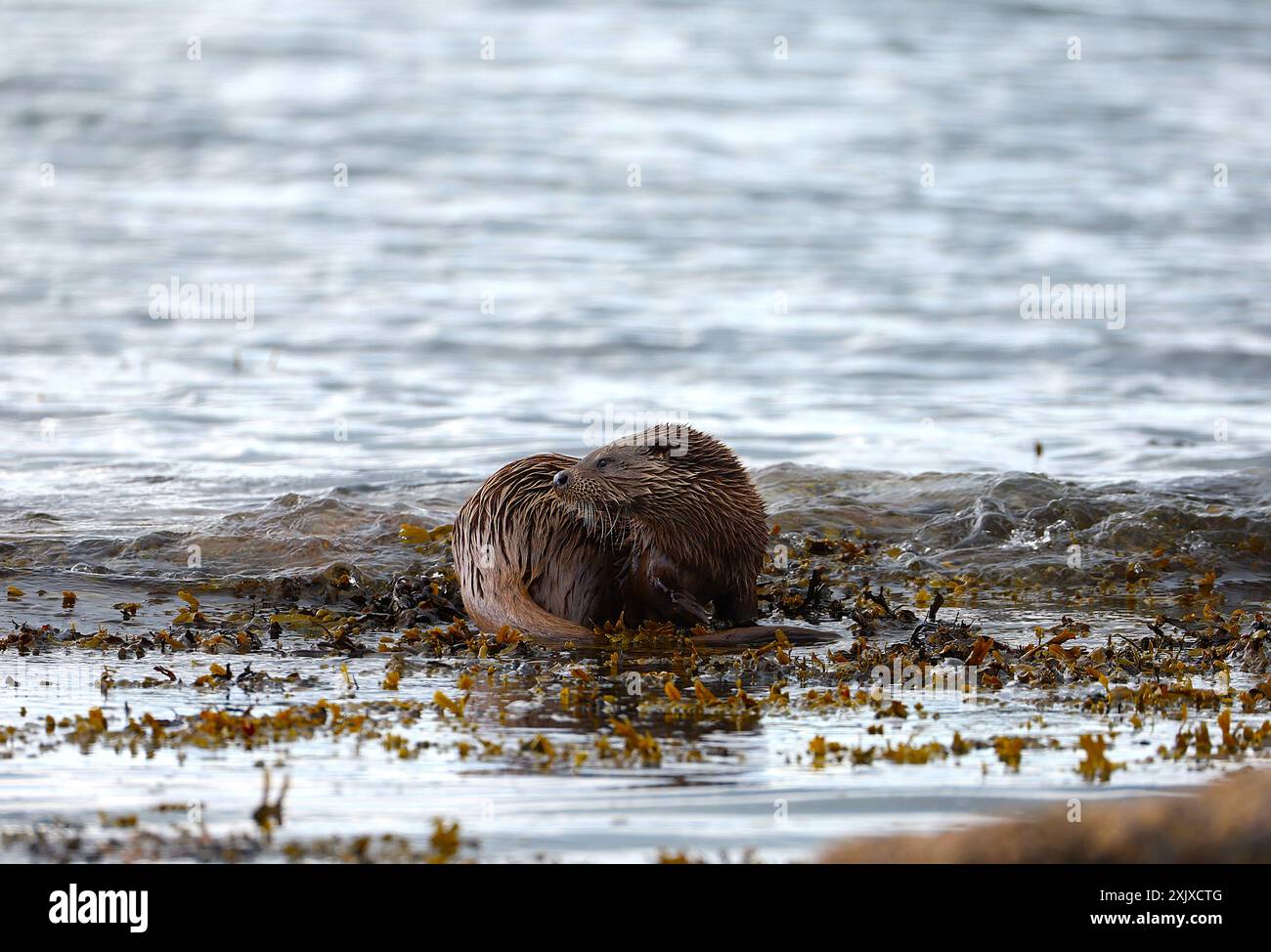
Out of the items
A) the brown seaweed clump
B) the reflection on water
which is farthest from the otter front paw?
the brown seaweed clump

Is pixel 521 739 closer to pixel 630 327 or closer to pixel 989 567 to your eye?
pixel 989 567

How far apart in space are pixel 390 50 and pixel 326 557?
23477 mm

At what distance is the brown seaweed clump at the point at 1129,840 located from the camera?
3820mm
